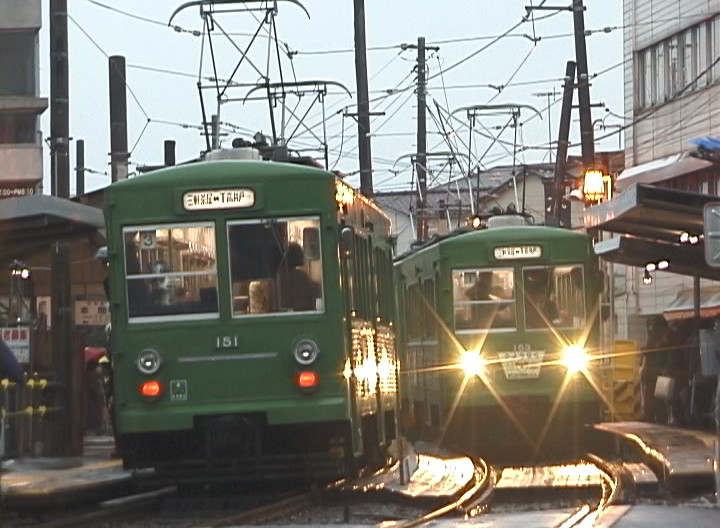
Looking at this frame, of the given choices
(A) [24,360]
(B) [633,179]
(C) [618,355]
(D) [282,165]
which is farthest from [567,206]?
(D) [282,165]

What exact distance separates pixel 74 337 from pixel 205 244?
15.0 ft

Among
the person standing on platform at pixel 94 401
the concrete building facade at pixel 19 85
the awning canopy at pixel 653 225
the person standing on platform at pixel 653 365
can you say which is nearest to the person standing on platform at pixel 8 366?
the awning canopy at pixel 653 225

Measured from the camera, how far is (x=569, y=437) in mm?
21688

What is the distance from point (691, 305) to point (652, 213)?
1936 cm

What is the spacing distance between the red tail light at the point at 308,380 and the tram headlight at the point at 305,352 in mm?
107

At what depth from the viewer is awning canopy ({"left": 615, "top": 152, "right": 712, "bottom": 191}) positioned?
3612 centimetres

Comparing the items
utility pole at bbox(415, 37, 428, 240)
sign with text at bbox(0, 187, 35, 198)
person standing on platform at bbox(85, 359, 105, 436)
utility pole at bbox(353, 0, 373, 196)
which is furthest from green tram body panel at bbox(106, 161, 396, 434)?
sign with text at bbox(0, 187, 35, 198)

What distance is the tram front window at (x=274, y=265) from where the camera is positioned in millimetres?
14656

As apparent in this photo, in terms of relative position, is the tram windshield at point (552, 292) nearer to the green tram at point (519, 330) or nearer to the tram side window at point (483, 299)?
the green tram at point (519, 330)

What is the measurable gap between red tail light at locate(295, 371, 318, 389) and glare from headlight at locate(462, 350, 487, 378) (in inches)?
270

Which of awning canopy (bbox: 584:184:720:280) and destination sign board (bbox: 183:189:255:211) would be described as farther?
awning canopy (bbox: 584:184:720:280)

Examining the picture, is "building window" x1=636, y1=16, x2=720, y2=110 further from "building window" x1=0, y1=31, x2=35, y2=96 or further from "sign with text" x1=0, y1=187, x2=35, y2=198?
"building window" x1=0, y1=31, x2=35, y2=96

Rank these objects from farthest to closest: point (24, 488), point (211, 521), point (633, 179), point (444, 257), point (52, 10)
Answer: point (633, 179) → point (52, 10) → point (444, 257) → point (24, 488) → point (211, 521)

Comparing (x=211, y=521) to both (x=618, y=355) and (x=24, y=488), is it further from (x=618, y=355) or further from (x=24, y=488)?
(x=618, y=355)
